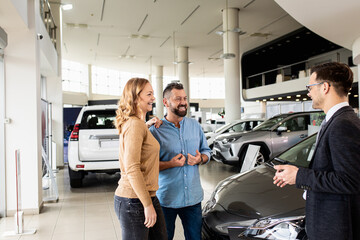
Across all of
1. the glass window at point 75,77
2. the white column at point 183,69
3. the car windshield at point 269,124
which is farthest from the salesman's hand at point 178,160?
the glass window at point 75,77

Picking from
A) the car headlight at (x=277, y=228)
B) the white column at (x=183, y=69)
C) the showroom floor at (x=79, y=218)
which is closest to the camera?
the car headlight at (x=277, y=228)

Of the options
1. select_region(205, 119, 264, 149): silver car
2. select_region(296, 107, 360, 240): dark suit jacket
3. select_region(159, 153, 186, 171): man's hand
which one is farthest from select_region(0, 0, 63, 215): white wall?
select_region(205, 119, 264, 149): silver car

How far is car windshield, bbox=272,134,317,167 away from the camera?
3.10 m

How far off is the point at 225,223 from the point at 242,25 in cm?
1354

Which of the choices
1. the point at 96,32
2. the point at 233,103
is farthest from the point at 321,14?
the point at 96,32

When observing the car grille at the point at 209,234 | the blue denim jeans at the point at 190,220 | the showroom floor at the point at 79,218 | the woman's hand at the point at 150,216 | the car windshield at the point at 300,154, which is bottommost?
the showroom floor at the point at 79,218

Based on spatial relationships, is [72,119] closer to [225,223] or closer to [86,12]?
[86,12]

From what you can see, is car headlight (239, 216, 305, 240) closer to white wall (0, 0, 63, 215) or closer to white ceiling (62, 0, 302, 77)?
white wall (0, 0, 63, 215)

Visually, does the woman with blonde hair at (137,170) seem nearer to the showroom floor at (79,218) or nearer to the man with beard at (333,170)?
the man with beard at (333,170)

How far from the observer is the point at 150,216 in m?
1.63

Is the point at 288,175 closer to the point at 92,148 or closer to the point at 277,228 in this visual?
the point at 277,228

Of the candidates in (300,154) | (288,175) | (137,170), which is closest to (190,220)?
(137,170)

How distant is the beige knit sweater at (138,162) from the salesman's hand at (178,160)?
271 mm

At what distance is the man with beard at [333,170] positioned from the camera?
4.30 ft
